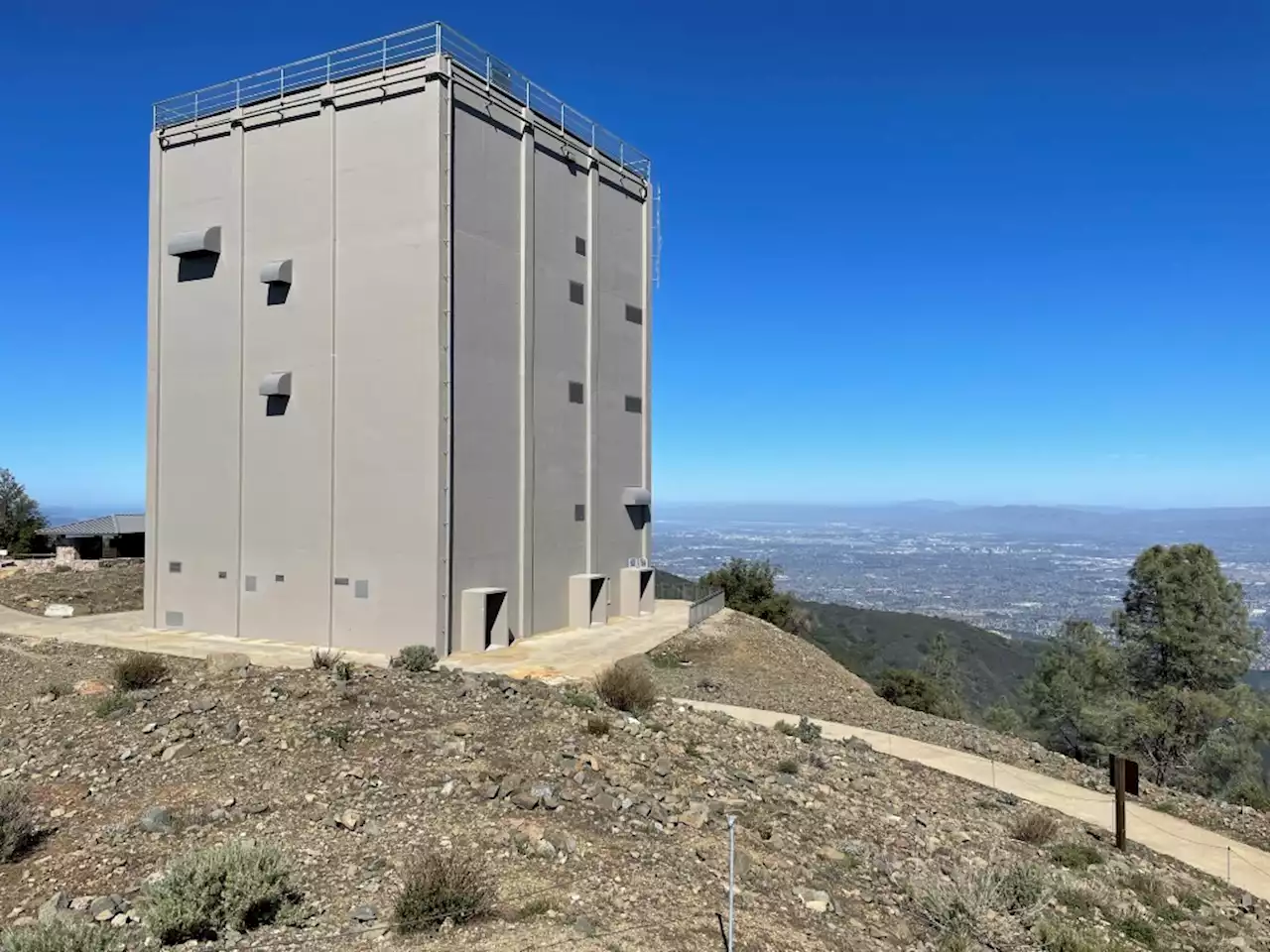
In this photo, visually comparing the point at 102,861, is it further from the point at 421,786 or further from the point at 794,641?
the point at 794,641

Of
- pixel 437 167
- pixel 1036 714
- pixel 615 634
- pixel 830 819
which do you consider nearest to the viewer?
pixel 830 819

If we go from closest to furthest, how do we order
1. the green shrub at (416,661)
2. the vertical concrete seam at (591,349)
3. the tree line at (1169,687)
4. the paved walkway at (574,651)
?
1. the green shrub at (416,661)
2. the paved walkway at (574,651)
3. the vertical concrete seam at (591,349)
4. the tree line at (1169,687)

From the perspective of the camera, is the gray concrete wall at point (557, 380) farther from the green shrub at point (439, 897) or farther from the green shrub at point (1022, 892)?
the green shrub at point (439, 897)

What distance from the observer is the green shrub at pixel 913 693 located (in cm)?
3177

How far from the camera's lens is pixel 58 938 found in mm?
5957

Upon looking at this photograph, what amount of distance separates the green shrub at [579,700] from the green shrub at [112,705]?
22.2ft

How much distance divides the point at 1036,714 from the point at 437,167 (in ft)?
115

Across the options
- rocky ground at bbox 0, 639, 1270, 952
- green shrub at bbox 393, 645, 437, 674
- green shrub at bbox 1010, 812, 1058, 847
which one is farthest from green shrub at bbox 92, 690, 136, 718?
green shrub at bbox 1010, 812, 1058, 847

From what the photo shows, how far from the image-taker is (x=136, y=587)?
34.5m

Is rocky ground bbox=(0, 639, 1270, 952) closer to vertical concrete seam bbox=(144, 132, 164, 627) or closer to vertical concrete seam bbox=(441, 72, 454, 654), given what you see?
vertical concrete seam bbox=(441, 72, 454, 654)

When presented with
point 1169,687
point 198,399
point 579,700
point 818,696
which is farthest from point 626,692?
point 1169,687

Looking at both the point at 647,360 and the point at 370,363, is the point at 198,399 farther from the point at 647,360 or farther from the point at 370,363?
the point at 647,360

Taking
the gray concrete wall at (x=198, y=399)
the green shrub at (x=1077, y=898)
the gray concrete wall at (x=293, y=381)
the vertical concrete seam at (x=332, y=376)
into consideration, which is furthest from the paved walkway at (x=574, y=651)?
the green shrub at (x=1077, y=898)

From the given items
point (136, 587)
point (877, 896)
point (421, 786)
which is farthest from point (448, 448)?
point (136, 587)
